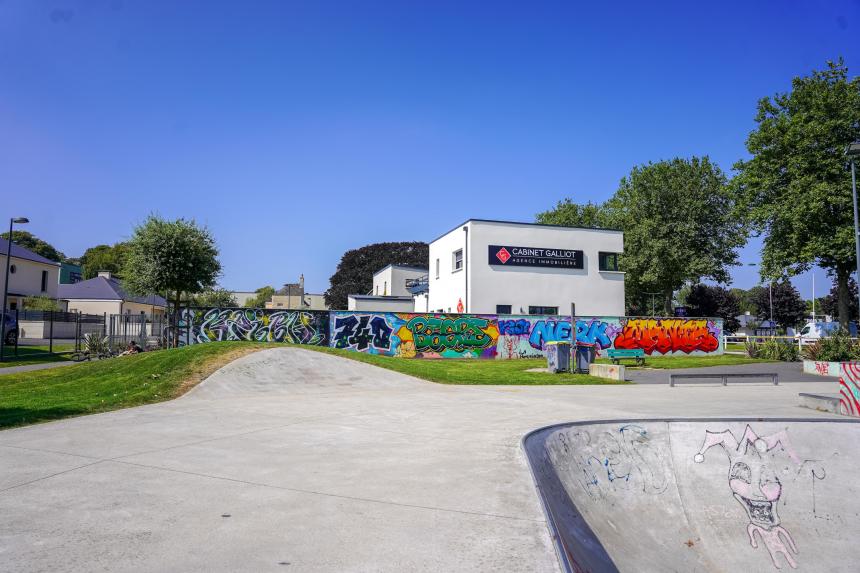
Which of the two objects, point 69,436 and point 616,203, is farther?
point 616,203

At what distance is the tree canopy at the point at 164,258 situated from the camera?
26.8m

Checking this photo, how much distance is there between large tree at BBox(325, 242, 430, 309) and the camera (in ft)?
278

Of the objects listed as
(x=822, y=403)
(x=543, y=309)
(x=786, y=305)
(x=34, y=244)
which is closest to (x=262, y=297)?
(x=34, y=244)

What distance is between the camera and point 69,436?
800 centimetres

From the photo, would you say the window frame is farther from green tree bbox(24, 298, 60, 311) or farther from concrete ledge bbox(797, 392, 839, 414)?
green tree bbox(24, 298, 60, 311)

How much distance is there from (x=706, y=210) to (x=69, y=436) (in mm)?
53215

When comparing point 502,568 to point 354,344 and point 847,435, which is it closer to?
point 847,435

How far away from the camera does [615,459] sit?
8.04 meters

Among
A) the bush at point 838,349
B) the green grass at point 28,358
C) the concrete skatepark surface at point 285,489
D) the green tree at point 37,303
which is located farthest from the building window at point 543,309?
the green tree at point 37,303

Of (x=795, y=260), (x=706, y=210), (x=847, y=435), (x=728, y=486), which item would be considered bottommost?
(x=728, y=486)

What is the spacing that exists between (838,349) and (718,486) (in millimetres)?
21302

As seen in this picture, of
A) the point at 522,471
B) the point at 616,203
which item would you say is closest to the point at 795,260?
the point at 616,203

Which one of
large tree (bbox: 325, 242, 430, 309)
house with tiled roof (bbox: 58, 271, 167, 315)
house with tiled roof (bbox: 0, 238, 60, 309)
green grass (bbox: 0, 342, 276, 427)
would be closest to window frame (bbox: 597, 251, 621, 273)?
green grass (bbox: 0, 342, 276, 427)

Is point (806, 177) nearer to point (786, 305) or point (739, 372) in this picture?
point (739, 372)
